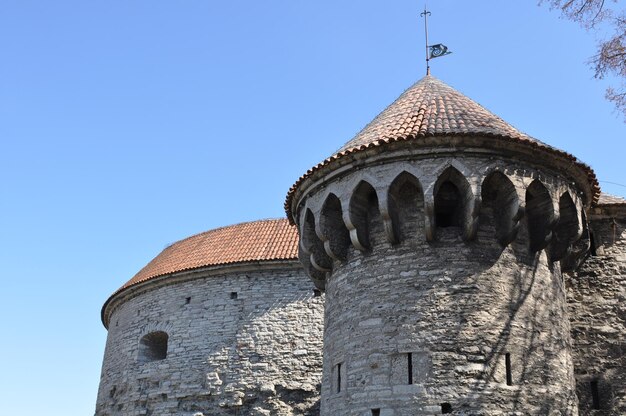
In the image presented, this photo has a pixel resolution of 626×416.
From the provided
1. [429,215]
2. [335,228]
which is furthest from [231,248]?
[429,215]

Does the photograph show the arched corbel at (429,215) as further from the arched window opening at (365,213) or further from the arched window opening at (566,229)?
the arched window opening at (566,229)

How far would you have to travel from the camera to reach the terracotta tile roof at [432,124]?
28.0 ft

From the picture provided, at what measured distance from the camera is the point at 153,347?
18719 mm

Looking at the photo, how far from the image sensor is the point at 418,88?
10922 millimetres

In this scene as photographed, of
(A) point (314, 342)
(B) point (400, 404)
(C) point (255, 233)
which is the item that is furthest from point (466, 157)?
(C) point (255, 233)

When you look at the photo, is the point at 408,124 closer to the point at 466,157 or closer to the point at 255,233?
the point at 466,157

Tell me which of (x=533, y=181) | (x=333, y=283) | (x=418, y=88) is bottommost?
(x=333, y=283)

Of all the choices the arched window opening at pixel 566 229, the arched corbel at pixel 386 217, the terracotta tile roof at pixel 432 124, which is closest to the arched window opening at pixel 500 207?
the terracotta tile roof at pixel 432 124

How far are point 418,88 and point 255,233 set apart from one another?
909 centimetres

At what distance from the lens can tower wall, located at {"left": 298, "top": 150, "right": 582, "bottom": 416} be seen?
7.76 metres

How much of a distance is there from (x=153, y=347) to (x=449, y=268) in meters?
12.7

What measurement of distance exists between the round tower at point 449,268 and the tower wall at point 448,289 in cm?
2

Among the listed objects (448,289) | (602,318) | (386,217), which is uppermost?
(386,217)

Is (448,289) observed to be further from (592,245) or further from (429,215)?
(592,245)
